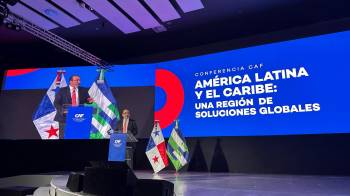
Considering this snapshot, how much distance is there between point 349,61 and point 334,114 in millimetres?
802

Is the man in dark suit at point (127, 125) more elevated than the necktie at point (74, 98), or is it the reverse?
the necktie at point (74, 98)

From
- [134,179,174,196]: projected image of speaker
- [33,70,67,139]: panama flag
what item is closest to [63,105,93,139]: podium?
[33,70,67,139]: panama flag

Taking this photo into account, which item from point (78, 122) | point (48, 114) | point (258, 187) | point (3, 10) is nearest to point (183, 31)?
point (78, 122)

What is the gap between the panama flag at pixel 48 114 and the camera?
17.9 feet

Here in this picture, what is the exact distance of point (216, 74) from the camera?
4801 mm

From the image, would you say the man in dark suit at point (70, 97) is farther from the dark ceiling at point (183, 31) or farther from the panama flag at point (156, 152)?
the panama flag at point (156, 152)

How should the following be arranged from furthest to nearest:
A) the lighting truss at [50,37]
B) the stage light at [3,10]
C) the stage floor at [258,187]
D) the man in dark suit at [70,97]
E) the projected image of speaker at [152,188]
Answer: the man in dark suit at [70,97] < the lighting truss at [50,37] < the stage light at [3,10] < the stage floor at [258,187] < the projected image of speaker at [152,188]

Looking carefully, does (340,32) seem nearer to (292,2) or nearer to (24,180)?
(292,2)

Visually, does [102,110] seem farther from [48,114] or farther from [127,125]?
[48,114]

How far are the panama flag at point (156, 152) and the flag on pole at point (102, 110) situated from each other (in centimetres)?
134

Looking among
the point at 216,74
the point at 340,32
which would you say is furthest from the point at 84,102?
the point at 340,32

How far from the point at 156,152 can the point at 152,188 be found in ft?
8.95

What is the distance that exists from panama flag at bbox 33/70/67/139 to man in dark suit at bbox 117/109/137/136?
1.35 metres

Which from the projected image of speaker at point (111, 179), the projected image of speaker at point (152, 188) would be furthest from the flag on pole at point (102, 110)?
the projected image of speaker at point (152, 188)
